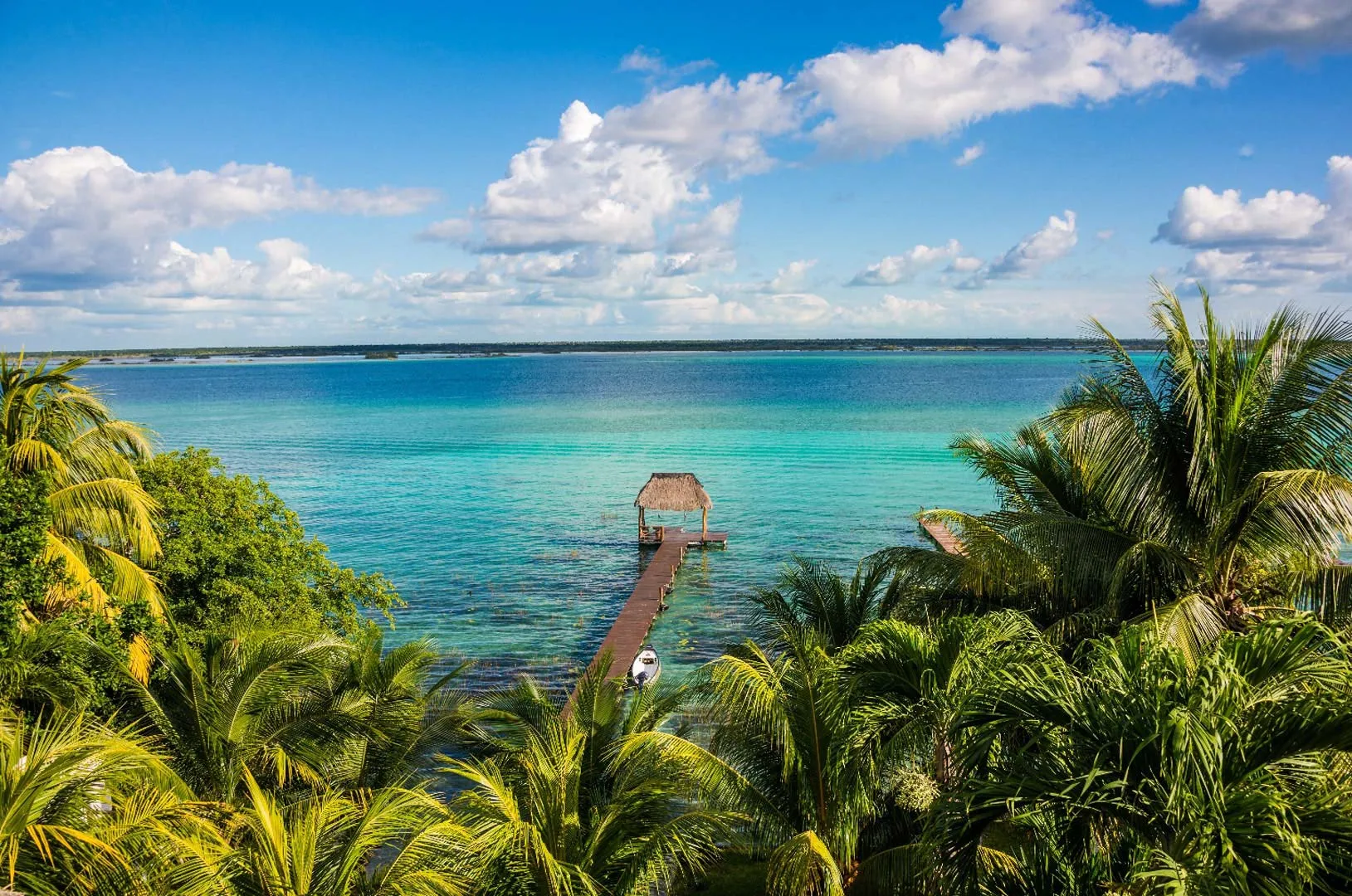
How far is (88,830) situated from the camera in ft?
19.6

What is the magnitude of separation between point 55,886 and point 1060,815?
6269 millimetres

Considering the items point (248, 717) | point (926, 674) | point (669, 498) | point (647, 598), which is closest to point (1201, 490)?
point (926, 674)

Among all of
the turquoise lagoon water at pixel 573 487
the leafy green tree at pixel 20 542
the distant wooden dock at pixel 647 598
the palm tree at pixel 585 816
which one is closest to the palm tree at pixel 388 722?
the palm tree at pixel 585 816

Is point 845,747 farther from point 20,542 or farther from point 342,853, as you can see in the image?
point 20,542

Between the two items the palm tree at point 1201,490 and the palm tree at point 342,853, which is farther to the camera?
the palm tree at point 1201,490

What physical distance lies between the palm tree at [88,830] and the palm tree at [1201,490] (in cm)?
765

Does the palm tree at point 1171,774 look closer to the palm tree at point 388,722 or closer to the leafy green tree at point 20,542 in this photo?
the palm tree at point 388,722

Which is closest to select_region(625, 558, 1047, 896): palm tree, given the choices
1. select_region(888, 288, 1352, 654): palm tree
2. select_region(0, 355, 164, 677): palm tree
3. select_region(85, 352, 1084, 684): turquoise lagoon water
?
select_region(888, 288, 1352, 654): palm tree

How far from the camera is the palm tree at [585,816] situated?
634cm

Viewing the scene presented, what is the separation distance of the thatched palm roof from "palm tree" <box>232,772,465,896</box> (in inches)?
880

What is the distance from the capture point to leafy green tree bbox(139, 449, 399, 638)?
44.2ft

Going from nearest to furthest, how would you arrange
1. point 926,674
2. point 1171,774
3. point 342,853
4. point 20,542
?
point 1171,774, point 342,853, point 926,674, point 20,542

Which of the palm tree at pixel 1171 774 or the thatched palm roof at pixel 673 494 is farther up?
the palm tree at pixel 1171 774

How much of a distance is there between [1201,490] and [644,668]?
11195mm
